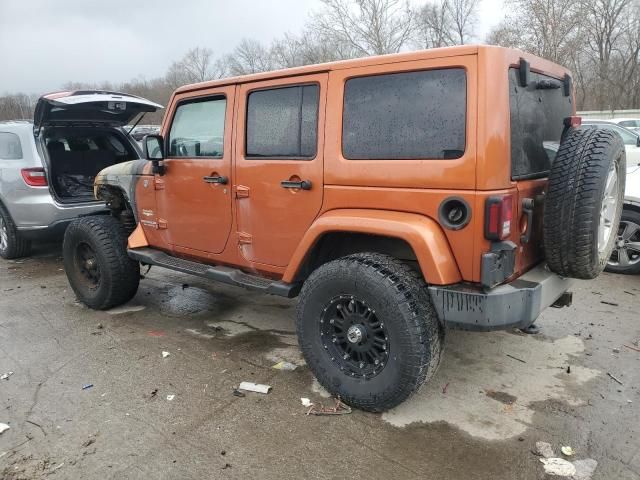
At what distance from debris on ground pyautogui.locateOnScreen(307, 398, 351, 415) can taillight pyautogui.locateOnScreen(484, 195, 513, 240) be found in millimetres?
1353

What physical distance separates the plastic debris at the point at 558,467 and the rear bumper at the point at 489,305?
0.69 metres

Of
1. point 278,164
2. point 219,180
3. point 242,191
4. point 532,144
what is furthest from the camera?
point 219,180

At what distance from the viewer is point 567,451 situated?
2.58 metres

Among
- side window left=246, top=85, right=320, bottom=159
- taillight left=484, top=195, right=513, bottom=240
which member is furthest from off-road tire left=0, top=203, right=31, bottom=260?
taillight left=484, top=195, right=513, bottom=240

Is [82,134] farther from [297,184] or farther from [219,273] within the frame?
[297,184]

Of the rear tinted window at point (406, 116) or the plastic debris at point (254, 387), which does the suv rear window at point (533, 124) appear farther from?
the plastic debris at point (254, 387)

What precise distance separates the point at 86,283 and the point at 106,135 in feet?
9.53

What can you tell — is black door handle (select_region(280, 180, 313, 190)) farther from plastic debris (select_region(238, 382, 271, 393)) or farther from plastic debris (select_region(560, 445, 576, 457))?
plastic debris (select_region(560, 445, 576, 457))

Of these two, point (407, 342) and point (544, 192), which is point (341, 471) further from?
point (544, 192)

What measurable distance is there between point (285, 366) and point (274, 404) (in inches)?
19.6

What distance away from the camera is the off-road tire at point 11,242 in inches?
258

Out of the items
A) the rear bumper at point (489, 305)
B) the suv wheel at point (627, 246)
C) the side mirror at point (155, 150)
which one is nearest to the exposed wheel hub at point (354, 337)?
the rear bumper at point (489, 305)

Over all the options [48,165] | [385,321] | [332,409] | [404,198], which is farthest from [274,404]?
[48,165]

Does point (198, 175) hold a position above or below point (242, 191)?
above
